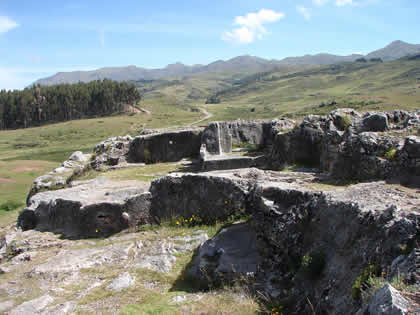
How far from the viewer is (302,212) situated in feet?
18.9

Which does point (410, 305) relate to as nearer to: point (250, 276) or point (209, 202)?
point (250, 276)

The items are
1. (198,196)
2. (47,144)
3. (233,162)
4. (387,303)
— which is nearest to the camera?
(387,303)

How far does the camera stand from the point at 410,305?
2.98m

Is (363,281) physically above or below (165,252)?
above

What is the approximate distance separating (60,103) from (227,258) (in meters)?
108

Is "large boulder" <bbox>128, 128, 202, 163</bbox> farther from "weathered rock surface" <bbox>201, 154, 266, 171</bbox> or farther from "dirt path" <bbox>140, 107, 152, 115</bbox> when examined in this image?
"dirt path" <bbox>140, 107, 152, 115</bbox>

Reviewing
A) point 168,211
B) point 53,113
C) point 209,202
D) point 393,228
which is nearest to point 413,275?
point 393,228

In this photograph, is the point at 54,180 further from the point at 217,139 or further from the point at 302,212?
the point at 302,212

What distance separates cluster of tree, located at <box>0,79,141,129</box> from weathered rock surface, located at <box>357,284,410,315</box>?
10816 centimetres

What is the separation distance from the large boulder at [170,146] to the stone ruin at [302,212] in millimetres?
5586

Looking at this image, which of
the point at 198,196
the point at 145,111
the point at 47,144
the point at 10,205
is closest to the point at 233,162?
the point at 198,196

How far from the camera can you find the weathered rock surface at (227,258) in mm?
6000

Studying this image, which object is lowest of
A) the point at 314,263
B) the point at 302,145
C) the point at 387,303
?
the point at 314,263

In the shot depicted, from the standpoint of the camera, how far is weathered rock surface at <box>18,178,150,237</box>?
32.7 feet
